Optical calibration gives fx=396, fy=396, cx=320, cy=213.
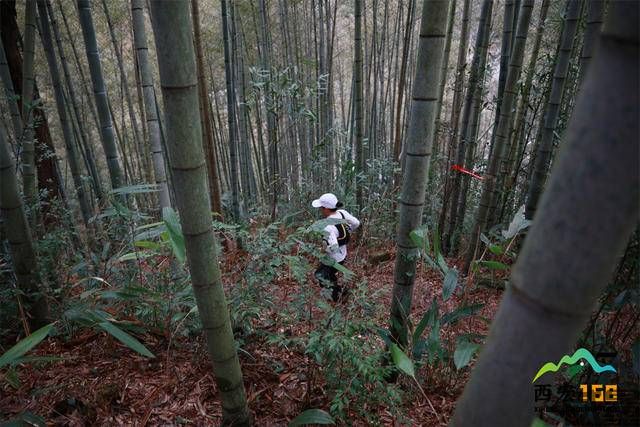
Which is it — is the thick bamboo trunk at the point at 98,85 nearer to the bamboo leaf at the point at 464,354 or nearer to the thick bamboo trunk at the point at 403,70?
the bamboo leaf at the point at 464,354

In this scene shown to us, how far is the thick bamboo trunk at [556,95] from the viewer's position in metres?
2.19

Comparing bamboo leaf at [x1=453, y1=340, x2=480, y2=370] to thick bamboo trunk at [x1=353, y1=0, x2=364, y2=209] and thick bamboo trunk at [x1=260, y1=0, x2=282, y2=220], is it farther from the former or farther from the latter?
thick bamboo trunk at [x1=353, y1=0, x2=364, y2=209]

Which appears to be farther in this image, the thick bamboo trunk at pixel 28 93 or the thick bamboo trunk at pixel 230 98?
the thick bamboo trunk at pixel 230 98

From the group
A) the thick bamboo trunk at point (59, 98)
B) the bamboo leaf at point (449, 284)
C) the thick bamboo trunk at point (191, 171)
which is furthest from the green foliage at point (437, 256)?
the thick bamboo trunk at point (59, 98)

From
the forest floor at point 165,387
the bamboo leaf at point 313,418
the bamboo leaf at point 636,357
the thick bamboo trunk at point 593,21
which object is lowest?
the forest floor at point 165,387

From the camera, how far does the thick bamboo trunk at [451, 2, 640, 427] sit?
377 millimetres

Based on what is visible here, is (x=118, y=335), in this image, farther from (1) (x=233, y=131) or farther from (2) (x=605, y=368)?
(1) (x=233, y=131)

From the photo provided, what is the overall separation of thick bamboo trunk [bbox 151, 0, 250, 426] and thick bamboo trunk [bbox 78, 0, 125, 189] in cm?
200

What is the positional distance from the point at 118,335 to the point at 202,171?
823mm

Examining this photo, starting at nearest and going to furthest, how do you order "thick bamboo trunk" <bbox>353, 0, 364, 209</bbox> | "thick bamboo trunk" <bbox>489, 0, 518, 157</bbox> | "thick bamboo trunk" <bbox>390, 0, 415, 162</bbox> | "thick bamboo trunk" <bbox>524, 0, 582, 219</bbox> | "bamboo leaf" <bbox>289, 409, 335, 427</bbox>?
"bamboo leaf" <bbox>289, 409, 335, 427</bbox> < "thick bamboo trunk" <bbox>524, 0, 582, 219</bbox> < "thick bamboo trunk" <bbox>489, 0, 518, 157</bbox> < "thick bamboo trunk" <bbox>353, 0, 364, 209</bbox> < "thick bamboo trunk" <bbox>390, 0, 415, 162</bbox>

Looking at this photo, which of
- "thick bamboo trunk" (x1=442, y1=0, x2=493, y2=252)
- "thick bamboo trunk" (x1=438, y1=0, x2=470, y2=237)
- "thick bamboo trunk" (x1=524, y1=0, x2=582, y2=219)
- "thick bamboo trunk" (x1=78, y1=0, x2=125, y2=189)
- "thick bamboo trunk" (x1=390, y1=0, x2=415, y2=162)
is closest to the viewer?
"thick bamboo trunk" (x1=524, y1=0, x2=582, y2=219)

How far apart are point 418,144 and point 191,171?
768 millimetres

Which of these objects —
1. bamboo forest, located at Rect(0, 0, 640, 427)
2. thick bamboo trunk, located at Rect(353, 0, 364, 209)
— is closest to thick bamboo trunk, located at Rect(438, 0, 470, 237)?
bamboo forest, located at Rect(0, 0, 640, 427)

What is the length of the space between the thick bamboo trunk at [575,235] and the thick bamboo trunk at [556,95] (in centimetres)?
216
